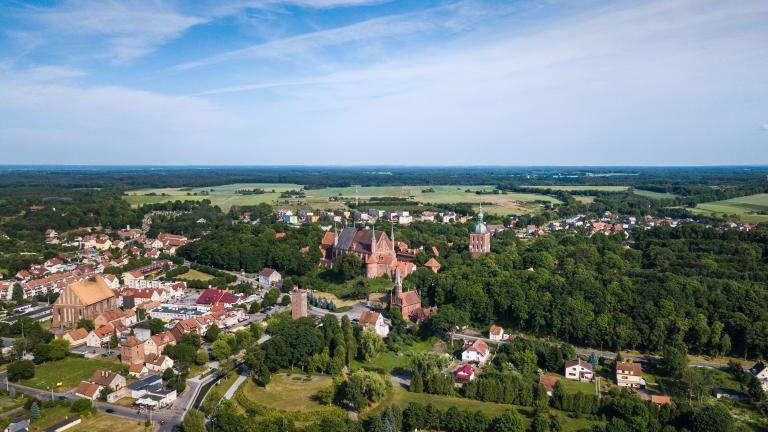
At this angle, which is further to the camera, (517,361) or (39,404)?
(517,361)

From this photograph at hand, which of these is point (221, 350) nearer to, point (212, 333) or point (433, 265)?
point (212, 333)

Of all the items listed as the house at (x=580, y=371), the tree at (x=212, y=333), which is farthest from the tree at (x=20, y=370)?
the house at (x=580, y=371)

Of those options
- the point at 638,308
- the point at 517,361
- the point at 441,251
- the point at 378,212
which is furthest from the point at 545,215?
the point at 517,361

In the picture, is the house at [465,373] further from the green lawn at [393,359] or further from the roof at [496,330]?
the roof at [496,330]

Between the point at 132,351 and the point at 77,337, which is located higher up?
the point at 132,351

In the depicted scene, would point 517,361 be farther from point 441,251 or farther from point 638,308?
point 441,251

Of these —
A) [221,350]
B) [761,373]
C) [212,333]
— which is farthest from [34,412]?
[761,373]

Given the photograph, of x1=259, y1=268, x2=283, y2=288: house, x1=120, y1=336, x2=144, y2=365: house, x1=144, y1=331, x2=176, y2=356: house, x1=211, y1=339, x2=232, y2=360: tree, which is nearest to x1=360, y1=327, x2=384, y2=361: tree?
x1=211, y1=339, x2=232, y2=360: tree
